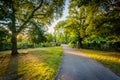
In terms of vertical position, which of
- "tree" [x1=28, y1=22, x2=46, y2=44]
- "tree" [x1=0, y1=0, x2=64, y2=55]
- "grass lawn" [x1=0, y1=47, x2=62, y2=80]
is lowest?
"grass lawn" [x1=0, y1=47, x2=62, y2=80]

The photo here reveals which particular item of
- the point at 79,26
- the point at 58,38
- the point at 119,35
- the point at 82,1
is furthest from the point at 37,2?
the point at 58,38

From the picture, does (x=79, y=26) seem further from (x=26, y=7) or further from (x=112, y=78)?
(x=112, y=78)

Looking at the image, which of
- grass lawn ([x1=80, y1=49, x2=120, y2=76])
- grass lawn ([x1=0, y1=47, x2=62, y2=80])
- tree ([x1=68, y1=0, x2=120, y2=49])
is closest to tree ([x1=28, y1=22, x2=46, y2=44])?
tree ([x1=68, y1=0, x2=120, y2=49])

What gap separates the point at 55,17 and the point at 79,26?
12.5 meters

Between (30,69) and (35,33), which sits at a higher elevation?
(35,33)

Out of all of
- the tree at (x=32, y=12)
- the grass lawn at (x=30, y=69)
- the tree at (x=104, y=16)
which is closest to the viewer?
the grass lawn at (x=30, y=69)

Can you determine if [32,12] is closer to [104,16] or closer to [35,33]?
[35,33]

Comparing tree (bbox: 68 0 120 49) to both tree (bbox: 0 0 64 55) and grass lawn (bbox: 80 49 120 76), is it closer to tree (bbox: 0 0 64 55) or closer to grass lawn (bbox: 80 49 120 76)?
grass lawn (bbox: 80 49 120 76)

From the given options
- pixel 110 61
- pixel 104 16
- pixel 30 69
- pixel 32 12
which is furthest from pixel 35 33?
pixel 110 61

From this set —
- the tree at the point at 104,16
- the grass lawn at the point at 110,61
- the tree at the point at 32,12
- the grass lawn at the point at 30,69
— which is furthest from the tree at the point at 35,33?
the grass lawn at the point at 110,61

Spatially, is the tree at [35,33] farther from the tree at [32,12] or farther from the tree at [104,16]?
the tree at [104,16]

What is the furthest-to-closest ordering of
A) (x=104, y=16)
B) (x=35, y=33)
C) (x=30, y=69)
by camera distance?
(x=35, y=33) < (x=104, y=16) < (x=30, y=69)

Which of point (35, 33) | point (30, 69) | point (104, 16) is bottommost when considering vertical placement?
point (30, 69)

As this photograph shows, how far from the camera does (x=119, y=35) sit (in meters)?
21.7
